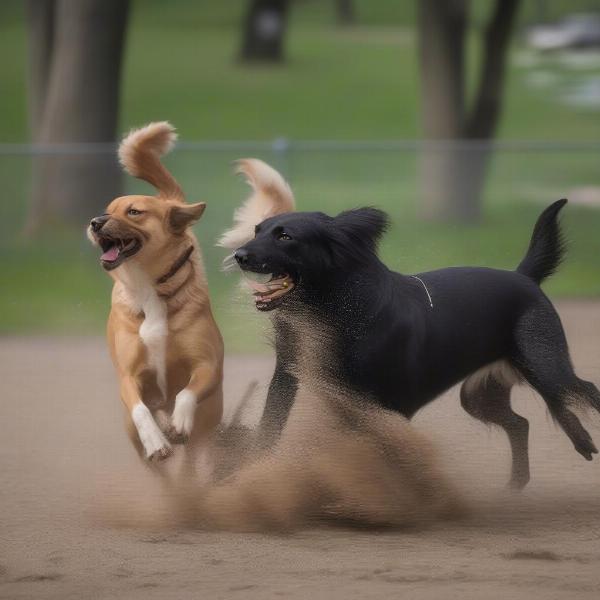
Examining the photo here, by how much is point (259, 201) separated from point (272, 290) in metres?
0.95

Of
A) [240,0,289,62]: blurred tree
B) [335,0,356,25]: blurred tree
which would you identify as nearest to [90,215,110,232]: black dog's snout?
[240,0,289,62]: blurred tree

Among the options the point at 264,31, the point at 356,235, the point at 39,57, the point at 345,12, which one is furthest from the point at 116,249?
the point at 345,12

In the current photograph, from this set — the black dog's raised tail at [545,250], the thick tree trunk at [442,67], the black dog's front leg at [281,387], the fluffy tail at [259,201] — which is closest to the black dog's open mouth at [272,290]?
the black dog's front leg at [281,387]

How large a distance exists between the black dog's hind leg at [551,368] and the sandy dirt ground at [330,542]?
0.52ft

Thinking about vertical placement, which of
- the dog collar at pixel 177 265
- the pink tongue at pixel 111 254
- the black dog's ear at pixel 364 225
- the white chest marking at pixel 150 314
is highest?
the black dog's ear at pixel 364 225

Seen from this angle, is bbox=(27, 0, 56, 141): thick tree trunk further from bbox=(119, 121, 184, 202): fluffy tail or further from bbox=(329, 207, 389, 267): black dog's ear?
bbox=(329, 207, 389, 267): black dog's ear

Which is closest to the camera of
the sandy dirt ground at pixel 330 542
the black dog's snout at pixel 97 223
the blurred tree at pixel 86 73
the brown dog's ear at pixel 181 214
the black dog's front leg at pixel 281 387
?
the sandy dirt ground at pixel 330 542

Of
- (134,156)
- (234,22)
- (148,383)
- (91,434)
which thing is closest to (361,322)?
(148,383)

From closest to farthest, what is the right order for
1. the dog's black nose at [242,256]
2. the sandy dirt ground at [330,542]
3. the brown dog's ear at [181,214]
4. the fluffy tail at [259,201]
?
the sandy dirt ground at [330,542] < the dog's black nose at [242,256] < the brown dog's ear at [181,214] < the fluffy tail at [259,201]

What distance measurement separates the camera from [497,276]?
19.5 ft

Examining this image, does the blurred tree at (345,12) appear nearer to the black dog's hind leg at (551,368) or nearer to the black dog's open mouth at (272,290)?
the black dog's hind leg at (551,368)

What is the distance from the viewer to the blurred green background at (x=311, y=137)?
36.9 feet

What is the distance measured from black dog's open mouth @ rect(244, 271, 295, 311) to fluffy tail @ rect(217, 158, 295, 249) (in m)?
0.76

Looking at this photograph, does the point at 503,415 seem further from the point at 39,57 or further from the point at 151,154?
the point at 39,57
